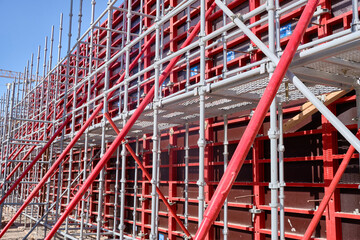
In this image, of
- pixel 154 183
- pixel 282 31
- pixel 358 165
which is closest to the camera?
pixel 358 165

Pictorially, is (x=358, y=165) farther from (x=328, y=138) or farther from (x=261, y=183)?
(x=261, y=183)

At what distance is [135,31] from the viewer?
10617 mm

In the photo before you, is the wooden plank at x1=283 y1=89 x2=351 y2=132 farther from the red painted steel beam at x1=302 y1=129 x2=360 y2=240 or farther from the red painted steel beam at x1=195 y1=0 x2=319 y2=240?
the red painted steel beam at x1=195 y1=0 x2=319 y2=240

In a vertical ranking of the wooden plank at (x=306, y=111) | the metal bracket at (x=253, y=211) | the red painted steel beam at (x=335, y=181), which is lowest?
the metal bracket at (x=253, y=211)

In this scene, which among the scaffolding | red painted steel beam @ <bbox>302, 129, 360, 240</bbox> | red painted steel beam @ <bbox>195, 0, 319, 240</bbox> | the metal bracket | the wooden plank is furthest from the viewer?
the metal bracket

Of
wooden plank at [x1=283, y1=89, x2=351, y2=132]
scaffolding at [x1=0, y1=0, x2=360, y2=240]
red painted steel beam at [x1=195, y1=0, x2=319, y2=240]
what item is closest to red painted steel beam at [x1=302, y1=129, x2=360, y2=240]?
scaffolding at [x1=0, y1=0, x2=360, y2=240]

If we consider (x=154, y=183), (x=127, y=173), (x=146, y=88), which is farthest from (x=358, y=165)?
(x=127, y=173)

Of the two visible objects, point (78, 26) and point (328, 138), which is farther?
point (78, 26)

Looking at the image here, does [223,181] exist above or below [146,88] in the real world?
below

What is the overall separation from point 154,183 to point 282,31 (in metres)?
3.28

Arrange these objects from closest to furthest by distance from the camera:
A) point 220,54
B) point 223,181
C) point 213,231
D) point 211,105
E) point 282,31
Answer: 1. point 223,181
2. point 211,105
3. point 282,31
4. point 213,231
5. point 220,54

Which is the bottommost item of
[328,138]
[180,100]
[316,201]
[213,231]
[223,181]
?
[213,231]

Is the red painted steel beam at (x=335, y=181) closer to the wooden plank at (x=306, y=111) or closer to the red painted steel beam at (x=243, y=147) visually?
the wooden plank at (x=306, y=111)

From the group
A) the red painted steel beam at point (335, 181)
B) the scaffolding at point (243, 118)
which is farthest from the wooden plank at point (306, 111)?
the red painted steel beam at point (335, 181)
